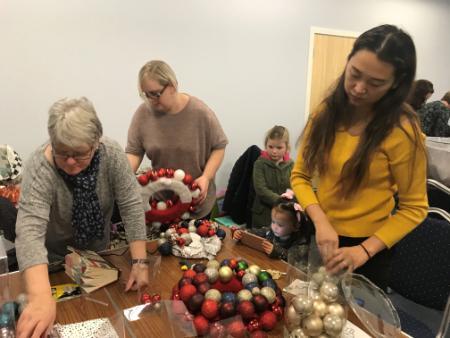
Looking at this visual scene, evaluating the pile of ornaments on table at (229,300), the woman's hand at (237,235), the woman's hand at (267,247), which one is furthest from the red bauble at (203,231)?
the pile of ornaments on table at (229,300)

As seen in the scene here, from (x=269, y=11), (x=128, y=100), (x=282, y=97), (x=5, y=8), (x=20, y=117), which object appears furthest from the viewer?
(x=282, y=97)

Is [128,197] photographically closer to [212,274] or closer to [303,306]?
[212,274]

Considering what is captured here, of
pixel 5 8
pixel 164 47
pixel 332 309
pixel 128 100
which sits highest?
pixel 5 8

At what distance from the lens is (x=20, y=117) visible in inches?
104

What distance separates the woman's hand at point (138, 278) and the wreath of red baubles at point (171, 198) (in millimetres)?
364

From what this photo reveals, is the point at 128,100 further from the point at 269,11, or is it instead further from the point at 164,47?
the point at 269,11

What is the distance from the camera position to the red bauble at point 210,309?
94 cm

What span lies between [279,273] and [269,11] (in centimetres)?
286

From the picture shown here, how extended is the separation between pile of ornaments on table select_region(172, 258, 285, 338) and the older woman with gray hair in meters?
0.21

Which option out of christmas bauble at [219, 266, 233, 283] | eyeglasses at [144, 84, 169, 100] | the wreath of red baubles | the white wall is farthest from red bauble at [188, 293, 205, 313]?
the white wall

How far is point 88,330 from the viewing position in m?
0.95

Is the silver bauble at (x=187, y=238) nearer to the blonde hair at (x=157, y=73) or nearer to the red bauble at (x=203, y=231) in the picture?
the red bauble at (x=203, y=231)

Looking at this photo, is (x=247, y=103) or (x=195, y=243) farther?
(x=247, y=103)

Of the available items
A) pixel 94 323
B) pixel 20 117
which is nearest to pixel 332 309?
pixel 94 323
